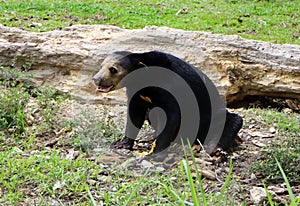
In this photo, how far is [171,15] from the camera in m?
12.0

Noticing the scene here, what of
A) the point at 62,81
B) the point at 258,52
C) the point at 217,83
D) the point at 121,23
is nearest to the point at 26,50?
the point at 62,81

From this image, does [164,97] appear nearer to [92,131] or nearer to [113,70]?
[113,70]

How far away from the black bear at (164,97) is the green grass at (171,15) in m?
5.42

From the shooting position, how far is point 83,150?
194 inches

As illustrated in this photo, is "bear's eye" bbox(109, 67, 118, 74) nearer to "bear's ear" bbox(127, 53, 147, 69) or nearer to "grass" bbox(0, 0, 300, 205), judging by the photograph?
"bear's ear" bbox(127, 53, 147, 69)

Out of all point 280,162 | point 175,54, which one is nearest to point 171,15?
point 175,54

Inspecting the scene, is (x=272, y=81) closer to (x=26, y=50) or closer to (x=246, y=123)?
(x=246, y=123)

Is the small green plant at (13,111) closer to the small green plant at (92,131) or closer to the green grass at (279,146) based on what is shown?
the small green plant at (92,131)

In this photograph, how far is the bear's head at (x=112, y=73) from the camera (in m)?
4.73

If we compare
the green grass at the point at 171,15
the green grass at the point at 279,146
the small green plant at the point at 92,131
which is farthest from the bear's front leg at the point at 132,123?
the green grass at the point at 171,15

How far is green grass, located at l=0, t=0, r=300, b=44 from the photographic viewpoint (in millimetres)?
10781

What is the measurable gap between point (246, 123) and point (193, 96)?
1.22m

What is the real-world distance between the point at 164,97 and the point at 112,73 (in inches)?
20.2

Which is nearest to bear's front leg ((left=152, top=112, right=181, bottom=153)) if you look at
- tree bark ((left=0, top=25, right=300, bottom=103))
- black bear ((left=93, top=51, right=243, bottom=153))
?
black bear ((left=93, top=51, right=243, bottom=153))
